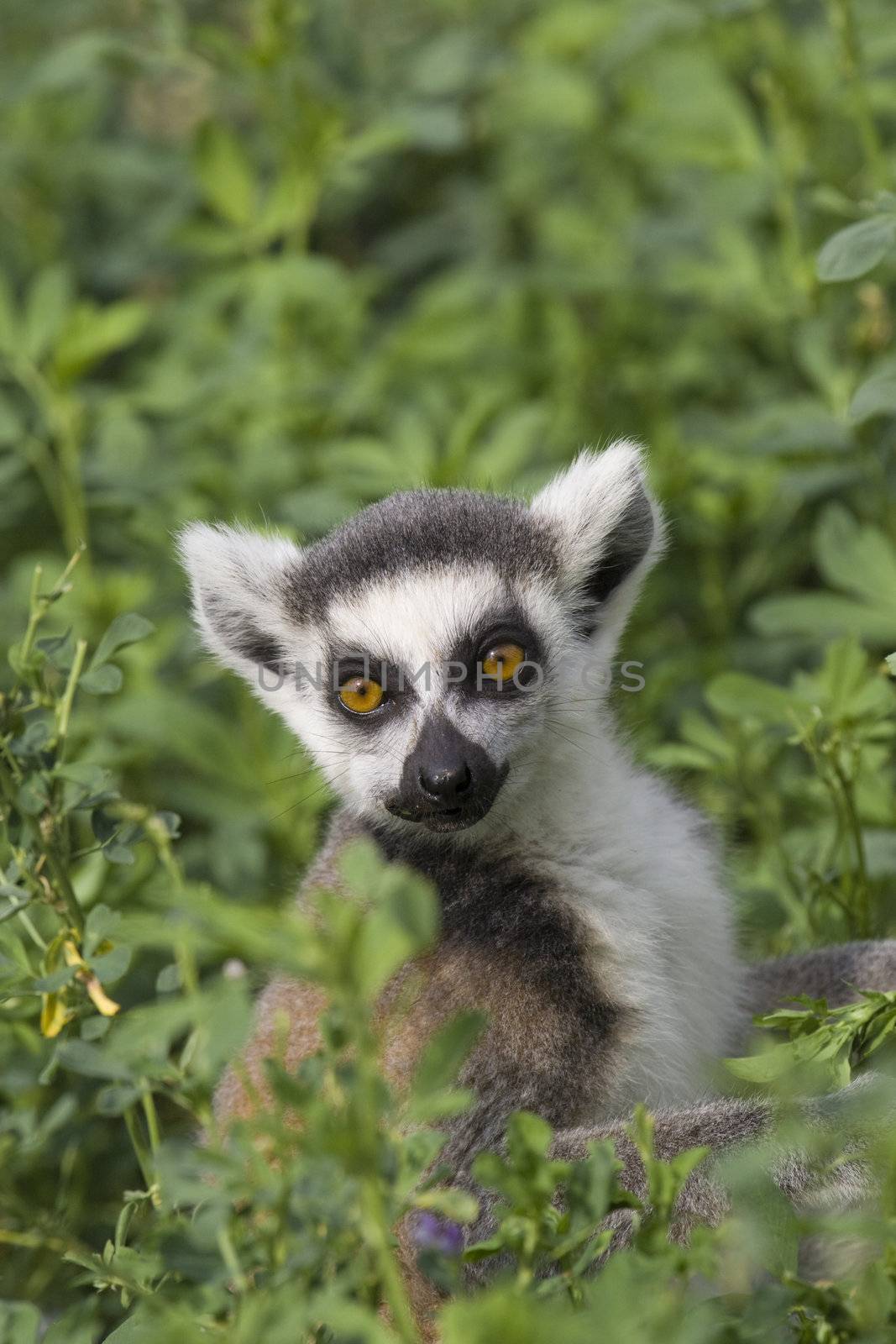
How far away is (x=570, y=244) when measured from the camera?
6211 mm

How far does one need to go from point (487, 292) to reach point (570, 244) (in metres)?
0.43

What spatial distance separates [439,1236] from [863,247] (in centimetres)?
185

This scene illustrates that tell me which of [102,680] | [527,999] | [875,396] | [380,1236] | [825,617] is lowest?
[825,617]

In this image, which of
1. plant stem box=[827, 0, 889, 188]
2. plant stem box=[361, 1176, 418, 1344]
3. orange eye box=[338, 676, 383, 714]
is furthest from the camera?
plant stem box=[827, 0, 889, 188]

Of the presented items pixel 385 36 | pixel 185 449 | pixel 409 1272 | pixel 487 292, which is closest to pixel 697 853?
pixel 409 1272

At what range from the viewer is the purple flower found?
181cm

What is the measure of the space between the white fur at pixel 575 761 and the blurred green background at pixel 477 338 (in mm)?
265

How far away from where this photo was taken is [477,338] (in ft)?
18.4

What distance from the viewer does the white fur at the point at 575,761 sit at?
112 inches

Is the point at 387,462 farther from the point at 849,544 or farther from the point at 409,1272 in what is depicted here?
the point at 409,1272

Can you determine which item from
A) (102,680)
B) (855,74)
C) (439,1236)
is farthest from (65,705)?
(855,74)

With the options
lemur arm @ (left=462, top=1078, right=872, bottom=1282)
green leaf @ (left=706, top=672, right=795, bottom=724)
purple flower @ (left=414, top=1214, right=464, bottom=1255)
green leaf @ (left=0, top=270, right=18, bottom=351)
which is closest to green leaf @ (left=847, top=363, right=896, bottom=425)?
green leaf @ (left=706, top=672, right=795, bottom=724)

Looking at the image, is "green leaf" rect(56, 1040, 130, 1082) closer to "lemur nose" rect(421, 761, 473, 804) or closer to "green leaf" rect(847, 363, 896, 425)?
"lemur nose" rect(421, 761, 473, 804)

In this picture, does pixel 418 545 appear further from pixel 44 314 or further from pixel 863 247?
pixel 44 314
